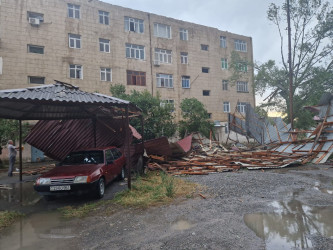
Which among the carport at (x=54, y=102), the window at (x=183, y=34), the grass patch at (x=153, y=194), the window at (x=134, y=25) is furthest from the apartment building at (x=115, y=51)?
the grass patch at (x=153, y=194)

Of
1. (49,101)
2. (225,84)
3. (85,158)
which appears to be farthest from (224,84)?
(49,101)

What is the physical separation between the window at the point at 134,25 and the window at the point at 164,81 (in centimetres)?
526

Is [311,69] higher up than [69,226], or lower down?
higher up

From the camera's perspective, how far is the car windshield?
26.1ft

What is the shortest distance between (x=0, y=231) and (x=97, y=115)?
772 cm

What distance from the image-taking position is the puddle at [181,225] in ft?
15.1

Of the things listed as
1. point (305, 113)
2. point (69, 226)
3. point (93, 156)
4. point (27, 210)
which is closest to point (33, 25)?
point (93, 156)

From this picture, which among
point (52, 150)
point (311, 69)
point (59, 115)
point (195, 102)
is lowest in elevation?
point (52, 150)

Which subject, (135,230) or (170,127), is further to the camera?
(170,127)

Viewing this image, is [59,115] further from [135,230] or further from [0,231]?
Answer: [135,230]

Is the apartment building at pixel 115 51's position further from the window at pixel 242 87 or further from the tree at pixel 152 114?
the tree at pixel 152 114

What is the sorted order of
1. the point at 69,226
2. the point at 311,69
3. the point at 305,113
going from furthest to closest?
1. the point at 311,69
2. the point at 305,113
3. the point at 69,226

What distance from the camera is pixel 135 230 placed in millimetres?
4652

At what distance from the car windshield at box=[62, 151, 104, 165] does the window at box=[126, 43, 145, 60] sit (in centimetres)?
1850
